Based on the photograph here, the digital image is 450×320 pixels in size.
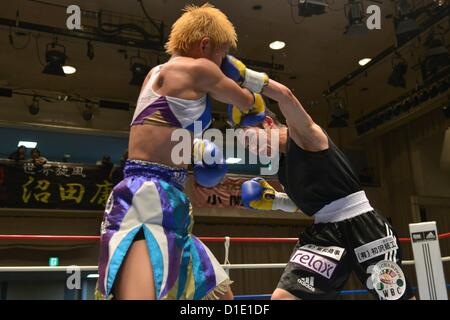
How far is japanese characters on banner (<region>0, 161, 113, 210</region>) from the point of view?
7.06 metres

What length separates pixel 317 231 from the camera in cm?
198

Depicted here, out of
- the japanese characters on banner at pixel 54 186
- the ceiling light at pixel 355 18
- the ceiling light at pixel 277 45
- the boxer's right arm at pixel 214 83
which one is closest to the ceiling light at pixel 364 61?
the ceiling light at pixel 277 45

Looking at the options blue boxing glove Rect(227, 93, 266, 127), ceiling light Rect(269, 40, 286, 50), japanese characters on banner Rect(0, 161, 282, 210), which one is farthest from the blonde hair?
ceiling light Rect(269, 40, 286, 50)

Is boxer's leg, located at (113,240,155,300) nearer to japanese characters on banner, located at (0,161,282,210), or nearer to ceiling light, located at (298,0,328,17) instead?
ceiling light, located at (298,0,328,17)

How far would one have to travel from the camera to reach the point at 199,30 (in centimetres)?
166

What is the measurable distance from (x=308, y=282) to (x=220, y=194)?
6.39 metres

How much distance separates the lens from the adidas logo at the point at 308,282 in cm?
185

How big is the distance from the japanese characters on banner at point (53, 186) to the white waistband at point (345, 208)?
5997 mm

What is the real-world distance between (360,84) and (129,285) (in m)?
8.31

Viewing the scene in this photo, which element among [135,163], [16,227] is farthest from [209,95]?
[16,227]

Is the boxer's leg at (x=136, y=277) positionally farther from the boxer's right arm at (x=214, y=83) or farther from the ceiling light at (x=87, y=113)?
the ceiling light at (x=87, y=113)

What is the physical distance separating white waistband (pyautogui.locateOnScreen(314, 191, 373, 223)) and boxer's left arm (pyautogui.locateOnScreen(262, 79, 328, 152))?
0.21 metres

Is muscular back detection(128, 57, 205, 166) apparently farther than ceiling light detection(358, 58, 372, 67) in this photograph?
No
